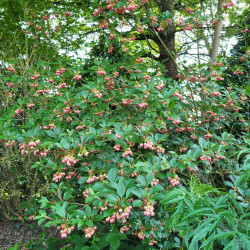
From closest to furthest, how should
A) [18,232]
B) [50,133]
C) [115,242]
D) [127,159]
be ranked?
[115,242]
[50,133]
[127,159]
[18,232]

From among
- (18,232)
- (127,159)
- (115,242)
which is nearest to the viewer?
(115,242)

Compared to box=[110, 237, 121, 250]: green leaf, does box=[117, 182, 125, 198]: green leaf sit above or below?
above

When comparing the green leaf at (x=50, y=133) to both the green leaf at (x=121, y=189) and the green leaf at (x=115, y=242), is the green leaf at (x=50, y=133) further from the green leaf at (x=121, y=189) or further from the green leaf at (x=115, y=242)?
the green leaf at (x=115, y=242)

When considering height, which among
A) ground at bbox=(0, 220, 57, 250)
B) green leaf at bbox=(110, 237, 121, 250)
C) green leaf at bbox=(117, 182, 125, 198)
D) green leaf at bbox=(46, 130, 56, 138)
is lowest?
ground at bbox=(0, 220, 57, 250)

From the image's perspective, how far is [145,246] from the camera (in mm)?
2686

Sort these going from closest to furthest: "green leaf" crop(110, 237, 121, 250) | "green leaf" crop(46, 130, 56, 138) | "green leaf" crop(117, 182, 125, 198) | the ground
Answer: "green leaf" crop(117, 182, 125, 198) → "green leaf" crop(110, 237, 121, 250) → "green leaf" crop(46, 130, 56, 138) → the ground

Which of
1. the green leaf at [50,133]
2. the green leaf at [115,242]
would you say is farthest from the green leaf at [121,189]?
the green leaf at [50,133]

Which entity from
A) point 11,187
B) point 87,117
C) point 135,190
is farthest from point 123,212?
point 11,187

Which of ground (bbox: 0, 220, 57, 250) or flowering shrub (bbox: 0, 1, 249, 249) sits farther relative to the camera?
ground (bbox: 0, 220, 57, 250)

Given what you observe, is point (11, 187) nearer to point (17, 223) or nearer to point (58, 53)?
point (17, 223)

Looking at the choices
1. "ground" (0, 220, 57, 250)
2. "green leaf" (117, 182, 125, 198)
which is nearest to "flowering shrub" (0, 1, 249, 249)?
"green leaf" (117, 182, 125, 198)

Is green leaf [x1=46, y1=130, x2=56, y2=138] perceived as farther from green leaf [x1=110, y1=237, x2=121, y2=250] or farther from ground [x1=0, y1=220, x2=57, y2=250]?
ground [x1=0, y1=220, x2=57, y2=250]

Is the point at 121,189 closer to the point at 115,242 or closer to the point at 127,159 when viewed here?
the point at 115,242

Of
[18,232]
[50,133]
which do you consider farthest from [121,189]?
[18,232]
